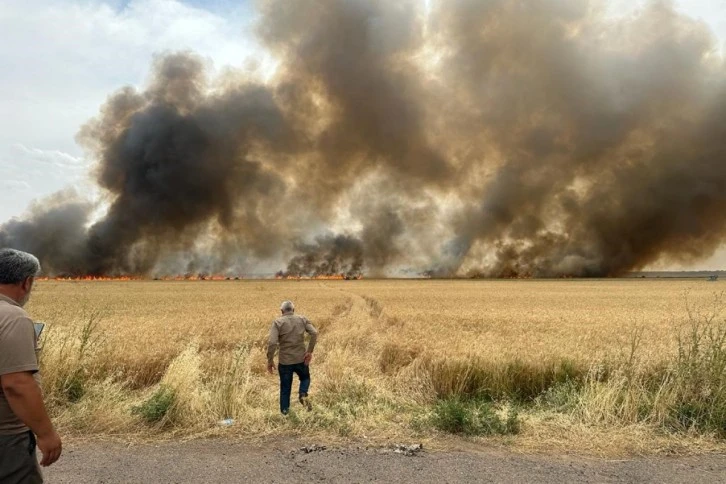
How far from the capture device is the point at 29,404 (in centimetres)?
322

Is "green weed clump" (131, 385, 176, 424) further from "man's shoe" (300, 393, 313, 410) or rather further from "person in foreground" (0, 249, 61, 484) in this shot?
"person in foreground" (0, 249, 61, 484)

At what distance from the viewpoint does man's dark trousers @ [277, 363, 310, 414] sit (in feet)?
28.3

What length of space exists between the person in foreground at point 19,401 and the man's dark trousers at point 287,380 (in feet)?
17.4

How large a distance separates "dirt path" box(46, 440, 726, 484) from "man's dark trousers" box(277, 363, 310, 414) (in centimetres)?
176

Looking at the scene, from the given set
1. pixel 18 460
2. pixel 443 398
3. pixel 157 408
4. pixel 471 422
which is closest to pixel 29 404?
pixel 18 460

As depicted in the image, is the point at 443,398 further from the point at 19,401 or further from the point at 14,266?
the point at 14,266

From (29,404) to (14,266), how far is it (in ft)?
3.22

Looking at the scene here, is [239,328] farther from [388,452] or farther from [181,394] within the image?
[388,452]

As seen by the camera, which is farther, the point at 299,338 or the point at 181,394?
the point at 299,338

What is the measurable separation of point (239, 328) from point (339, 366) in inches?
387

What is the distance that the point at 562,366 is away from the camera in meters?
10.2

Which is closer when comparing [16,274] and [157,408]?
[16,274]

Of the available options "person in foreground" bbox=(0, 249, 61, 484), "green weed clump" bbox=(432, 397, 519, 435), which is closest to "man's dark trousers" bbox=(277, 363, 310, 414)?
"green weed clump" bbox=(432, 397, 519, 435)

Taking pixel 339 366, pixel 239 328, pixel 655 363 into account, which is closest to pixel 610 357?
pixel 655 363
